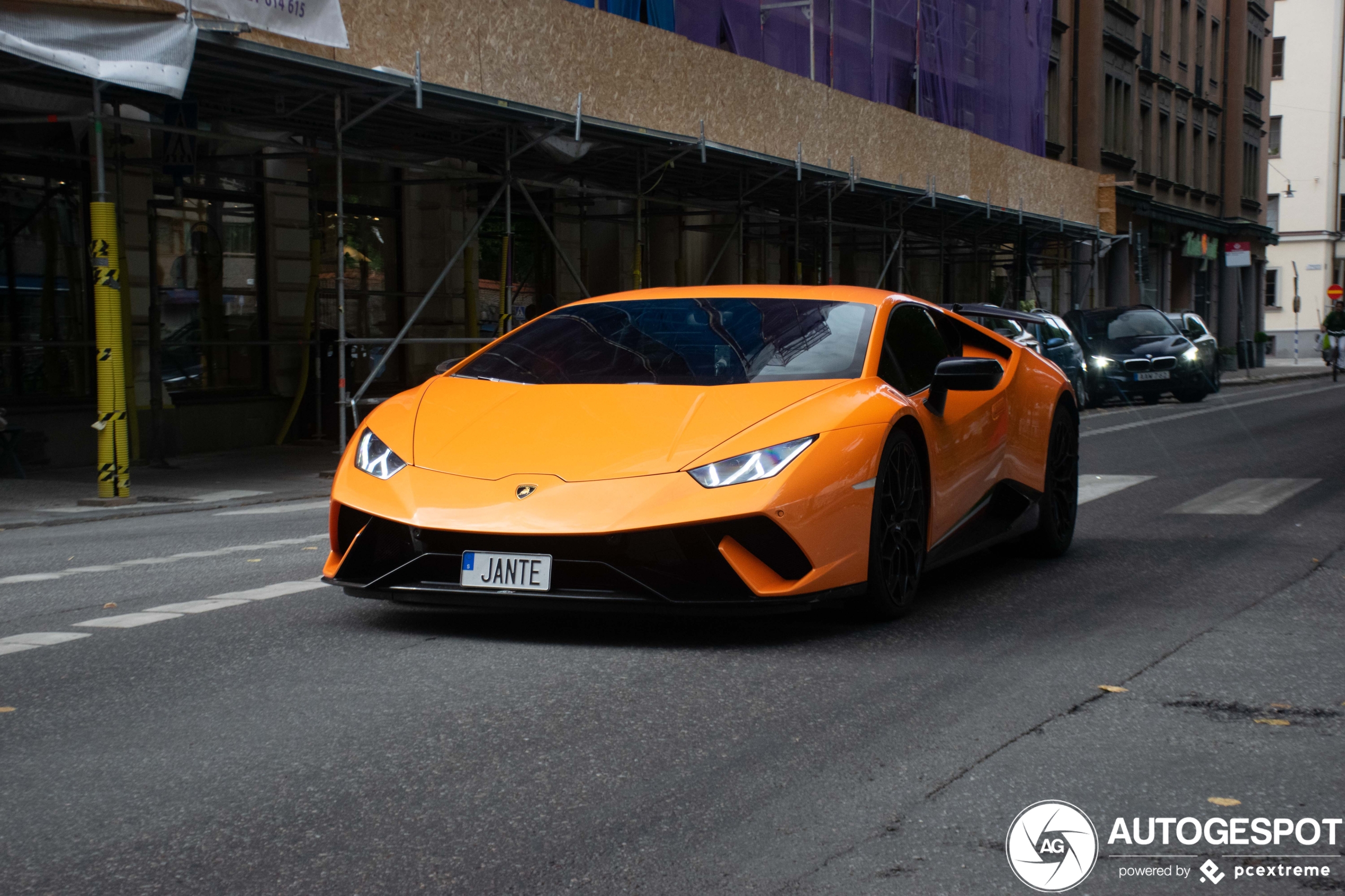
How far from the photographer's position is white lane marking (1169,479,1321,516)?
1015 cm

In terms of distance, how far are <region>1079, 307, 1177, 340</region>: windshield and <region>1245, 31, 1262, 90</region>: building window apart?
1511 inches

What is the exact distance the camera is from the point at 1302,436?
17453mm

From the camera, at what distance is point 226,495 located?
1245 cm

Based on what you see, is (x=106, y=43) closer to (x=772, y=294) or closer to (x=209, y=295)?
(x=209, y=295)

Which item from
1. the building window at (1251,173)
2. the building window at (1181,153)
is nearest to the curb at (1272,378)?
the building window at (1181,153)

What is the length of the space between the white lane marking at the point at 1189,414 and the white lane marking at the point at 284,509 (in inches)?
266

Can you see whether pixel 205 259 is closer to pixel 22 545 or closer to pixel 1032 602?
pixel 22 545

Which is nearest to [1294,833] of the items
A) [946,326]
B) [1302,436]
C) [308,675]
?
[308,675]

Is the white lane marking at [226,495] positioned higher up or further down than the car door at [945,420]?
further down

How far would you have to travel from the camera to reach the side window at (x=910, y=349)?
6.27 m

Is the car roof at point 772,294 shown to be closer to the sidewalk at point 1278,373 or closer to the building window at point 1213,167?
the sidewalk at point 1278,373

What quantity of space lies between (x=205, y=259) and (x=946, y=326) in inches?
463

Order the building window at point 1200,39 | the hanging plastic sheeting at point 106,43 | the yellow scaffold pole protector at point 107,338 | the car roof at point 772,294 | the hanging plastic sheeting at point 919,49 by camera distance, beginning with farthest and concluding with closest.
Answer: the building window at point 1200,39, the hanging plastic sheeting at point 919,49, the yellow scaffold pole protector at point 107,338, the hanging plastic sheeting at point 106,43, the car roof at point 772,294

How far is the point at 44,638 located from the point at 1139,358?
24.0 metres
